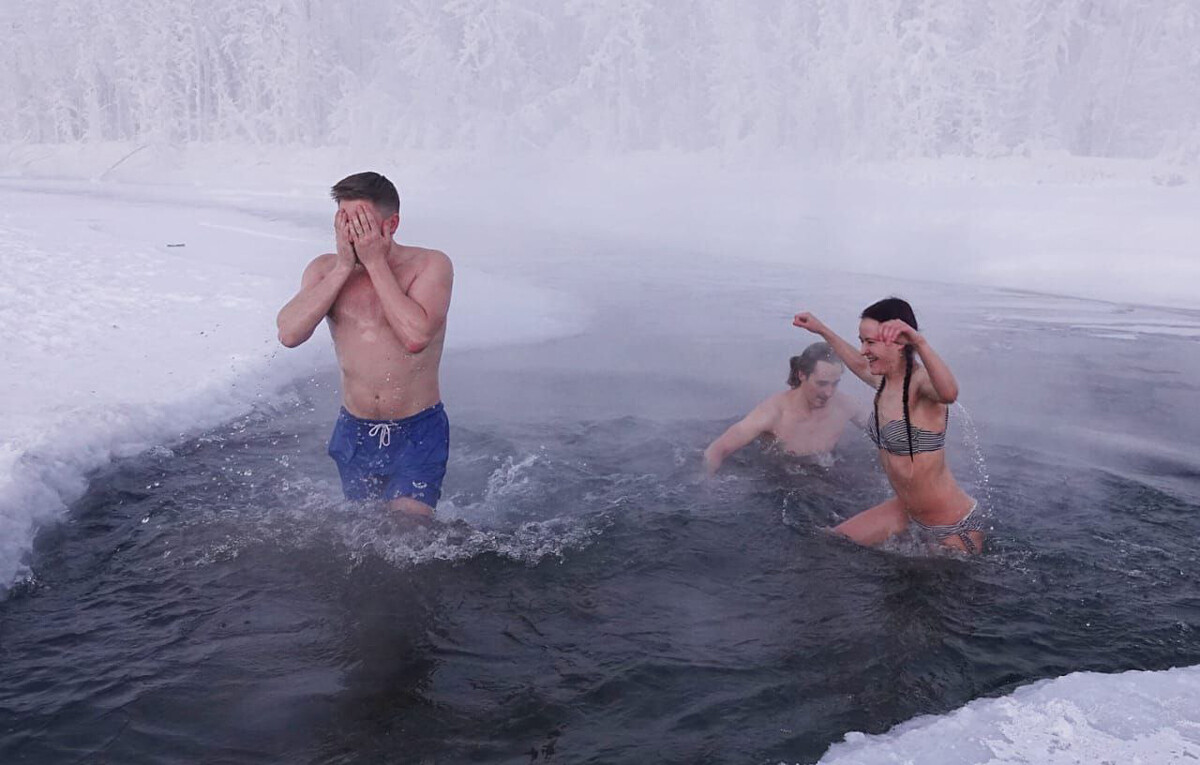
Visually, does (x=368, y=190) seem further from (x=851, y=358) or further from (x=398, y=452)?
(x=851, y=358)

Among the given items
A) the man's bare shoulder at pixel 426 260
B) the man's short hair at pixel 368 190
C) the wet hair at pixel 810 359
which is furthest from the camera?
the wet hair at pixel 810 359

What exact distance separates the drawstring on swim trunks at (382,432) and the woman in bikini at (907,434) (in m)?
2.16

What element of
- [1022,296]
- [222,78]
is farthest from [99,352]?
[222,78]

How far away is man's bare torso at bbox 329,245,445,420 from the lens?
14.3ft

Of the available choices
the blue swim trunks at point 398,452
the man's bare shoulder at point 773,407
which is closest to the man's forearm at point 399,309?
the blue swim trunks at point 398,452

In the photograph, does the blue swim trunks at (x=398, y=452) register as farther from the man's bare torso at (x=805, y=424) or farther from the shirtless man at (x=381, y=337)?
the man's bare torso at (x=805, y=424)

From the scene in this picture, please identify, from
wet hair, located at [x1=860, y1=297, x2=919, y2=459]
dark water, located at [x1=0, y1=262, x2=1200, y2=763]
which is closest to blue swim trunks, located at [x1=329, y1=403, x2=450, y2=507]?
dark water, located at [x1=0, y1=262, x2=1200, y2=763]

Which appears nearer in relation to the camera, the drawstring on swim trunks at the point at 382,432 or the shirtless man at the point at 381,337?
the shirtless man at the point at 381,337

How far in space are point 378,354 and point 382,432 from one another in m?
0.40

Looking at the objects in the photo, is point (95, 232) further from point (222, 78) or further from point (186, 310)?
point (222, 78)

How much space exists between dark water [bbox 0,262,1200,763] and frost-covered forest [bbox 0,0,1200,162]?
2840 cm

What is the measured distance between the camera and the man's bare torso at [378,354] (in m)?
4.36

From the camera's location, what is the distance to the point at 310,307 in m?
4.14

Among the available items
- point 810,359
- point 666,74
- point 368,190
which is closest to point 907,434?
point 810,359
